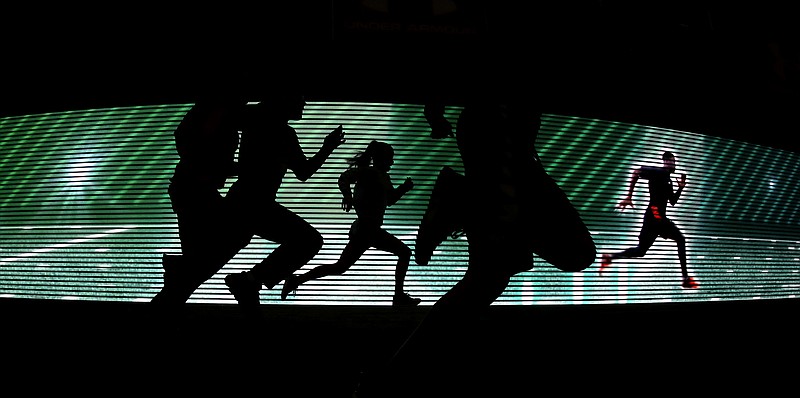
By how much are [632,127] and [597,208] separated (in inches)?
39.0

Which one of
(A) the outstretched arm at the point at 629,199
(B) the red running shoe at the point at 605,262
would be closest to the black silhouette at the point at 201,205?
(B) the red running shoe at the point at 605,262

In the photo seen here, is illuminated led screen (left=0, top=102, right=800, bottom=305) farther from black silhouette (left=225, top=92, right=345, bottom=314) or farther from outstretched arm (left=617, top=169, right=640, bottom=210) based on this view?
black silhouette (left=225, top=92, right=345, bottom=314)

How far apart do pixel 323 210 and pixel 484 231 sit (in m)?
2.27

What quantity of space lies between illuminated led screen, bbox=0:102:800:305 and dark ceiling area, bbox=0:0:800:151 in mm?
230

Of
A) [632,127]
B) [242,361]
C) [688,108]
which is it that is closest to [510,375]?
[242,361]

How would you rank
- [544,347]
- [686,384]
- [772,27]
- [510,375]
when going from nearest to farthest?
1. [686,384]
2. [510,375]
3. [544,347]
4. [772,27]

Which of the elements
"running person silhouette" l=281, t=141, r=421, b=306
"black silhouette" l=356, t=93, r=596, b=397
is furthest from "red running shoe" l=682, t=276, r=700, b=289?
"black silhouette" l=356, t=93, r=596, b=397

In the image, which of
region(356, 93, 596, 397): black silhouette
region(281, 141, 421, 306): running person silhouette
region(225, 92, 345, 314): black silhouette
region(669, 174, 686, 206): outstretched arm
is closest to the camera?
region(356, 93, 596, 397): black silhouette

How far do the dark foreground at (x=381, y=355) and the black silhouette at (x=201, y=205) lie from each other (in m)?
0.27

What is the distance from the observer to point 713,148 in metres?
4.86

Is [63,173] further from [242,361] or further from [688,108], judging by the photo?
[688,108]

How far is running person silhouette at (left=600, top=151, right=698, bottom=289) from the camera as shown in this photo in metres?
4.31

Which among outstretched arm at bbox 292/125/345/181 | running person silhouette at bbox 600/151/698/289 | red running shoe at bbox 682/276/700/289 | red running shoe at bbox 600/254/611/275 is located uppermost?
outstretched arm at bbox 292/125/345/181

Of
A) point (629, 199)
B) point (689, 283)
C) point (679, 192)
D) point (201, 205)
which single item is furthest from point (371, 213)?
point (689, 283)
